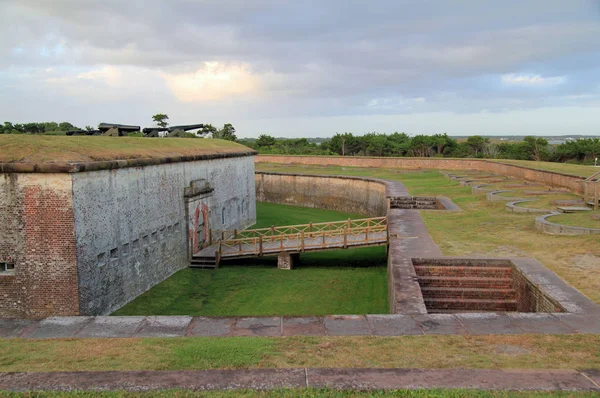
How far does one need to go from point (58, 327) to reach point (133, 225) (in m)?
6.69

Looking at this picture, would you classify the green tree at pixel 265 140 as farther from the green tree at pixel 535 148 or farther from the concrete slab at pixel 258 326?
the concrete slab at pixel 258 326

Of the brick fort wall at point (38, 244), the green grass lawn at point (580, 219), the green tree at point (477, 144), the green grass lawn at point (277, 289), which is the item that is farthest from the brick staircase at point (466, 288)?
the green tree at point (477, 144)

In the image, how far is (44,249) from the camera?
11570 millimetres

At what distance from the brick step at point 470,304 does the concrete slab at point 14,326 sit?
24.4 ft

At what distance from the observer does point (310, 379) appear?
220 inches

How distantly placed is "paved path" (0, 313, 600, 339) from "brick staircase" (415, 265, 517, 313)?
322 centimetres

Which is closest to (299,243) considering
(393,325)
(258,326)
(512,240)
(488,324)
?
(512,240)

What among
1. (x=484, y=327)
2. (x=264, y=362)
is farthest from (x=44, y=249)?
(x=484, y=327)

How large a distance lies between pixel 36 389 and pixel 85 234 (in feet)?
22.9

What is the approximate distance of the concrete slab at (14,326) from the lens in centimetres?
752

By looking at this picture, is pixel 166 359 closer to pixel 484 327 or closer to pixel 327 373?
pixel 327 373

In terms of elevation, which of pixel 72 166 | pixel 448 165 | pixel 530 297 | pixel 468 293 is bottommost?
pixel 468 293

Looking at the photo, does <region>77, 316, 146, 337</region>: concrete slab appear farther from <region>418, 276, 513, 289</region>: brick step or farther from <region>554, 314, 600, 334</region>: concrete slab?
<region>418, 276, 513, 289</region>: brick step

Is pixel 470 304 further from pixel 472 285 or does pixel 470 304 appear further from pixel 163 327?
pixel 163 327
